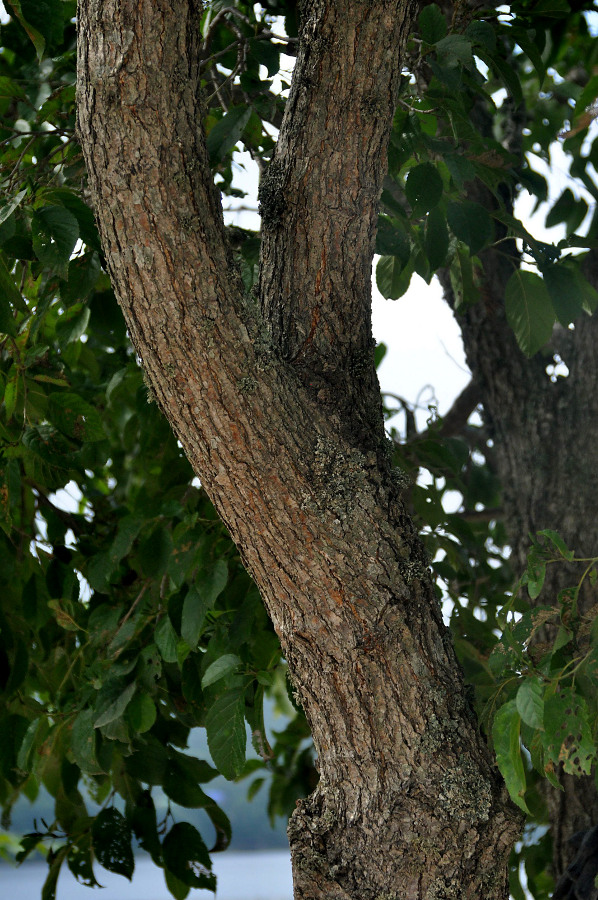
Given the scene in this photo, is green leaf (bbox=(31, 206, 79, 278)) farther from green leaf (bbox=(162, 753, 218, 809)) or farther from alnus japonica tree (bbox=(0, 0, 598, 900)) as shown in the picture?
green leaf (bbox=(162, 753, 218, 809))

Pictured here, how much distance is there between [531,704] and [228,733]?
395 millimetres

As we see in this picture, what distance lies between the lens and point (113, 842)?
125 centimetres

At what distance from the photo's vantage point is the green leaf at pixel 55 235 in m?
0.87

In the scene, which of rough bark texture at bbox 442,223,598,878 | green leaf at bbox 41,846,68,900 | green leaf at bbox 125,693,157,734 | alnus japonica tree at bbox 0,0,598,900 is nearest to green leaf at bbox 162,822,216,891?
alnus japonica tree at bbox 0,0,598,900

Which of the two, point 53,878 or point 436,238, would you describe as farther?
point 53,878

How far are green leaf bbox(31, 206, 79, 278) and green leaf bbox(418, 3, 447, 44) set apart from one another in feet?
1.59

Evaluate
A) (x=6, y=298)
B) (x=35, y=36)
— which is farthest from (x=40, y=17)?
(x=6, y=298)

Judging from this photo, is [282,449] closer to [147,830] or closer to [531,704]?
[531,704]

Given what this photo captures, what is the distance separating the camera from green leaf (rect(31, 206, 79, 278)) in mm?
867

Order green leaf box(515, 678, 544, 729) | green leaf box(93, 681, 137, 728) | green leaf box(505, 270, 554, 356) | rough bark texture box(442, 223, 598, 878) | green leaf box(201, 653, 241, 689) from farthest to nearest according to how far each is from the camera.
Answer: rough bark texture box(442, 223, 598, 878) < green leaf box(505, 270, 554, 356) < green leaf box(93, 681, 137, 728) < green leaf box(201, 653, 241, 689) < green leaf box(515, 678, 544, 729)

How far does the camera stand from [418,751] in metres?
0.80

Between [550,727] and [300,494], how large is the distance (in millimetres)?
328

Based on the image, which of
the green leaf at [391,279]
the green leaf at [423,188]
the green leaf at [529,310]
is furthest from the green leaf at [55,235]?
the green leaf at [529,310]

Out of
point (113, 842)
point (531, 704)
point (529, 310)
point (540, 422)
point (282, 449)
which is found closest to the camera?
point (531, 704)
